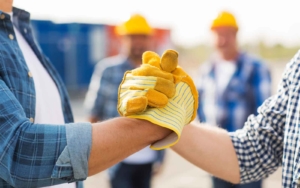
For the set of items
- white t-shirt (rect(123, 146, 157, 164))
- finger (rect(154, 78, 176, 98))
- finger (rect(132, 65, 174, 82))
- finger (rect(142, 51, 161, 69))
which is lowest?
white t-shirt (rect(123, 146, 157, 164))

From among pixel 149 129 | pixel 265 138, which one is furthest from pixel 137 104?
pixel 265 138

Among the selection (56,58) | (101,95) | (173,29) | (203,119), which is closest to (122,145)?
(101,95)

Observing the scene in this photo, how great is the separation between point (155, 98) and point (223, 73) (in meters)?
3.40

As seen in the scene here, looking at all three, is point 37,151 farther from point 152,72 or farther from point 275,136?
point 275,136

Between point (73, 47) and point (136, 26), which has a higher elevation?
point (136, 26)

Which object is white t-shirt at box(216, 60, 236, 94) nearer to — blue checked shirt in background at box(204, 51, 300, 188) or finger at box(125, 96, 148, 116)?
blue checked shirt in background at box(204, 51, 300, 188)

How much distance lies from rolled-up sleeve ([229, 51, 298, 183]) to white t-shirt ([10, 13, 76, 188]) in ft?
3.04

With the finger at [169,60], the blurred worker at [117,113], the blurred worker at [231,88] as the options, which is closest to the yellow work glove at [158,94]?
the finger at [169,60]

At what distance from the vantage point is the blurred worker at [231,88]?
450 cm

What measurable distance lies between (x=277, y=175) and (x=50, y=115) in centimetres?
520

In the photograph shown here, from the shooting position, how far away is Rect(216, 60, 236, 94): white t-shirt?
182 inches

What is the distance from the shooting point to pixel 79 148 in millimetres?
1429

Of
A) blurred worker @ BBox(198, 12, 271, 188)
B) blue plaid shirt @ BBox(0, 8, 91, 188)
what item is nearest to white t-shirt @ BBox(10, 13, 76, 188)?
blue plaid shirt @ BBox(0, 8, 91, 188)

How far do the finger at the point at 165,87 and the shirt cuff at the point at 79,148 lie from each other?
302 mm
